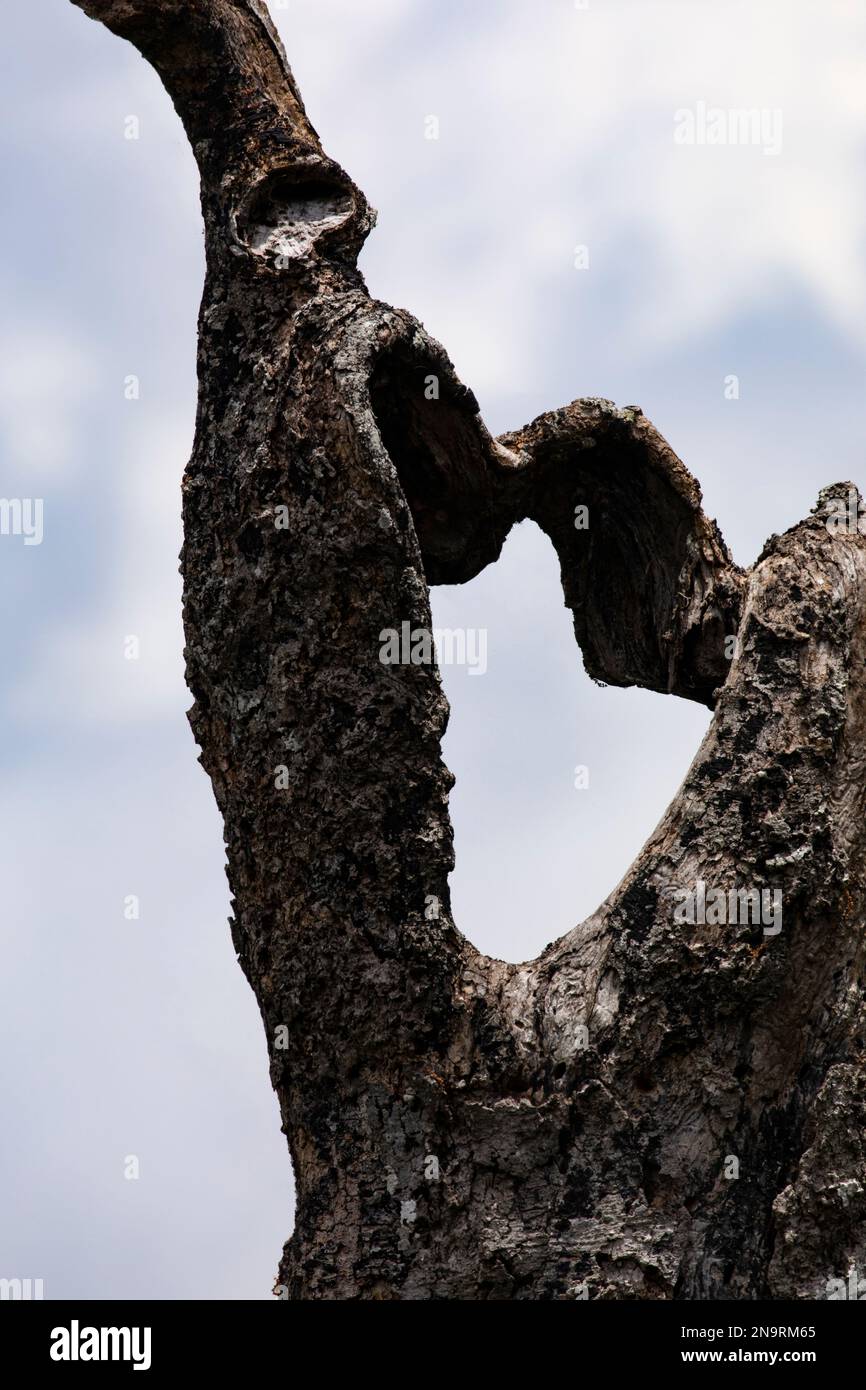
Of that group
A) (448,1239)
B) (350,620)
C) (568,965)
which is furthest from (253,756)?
(448,1239)

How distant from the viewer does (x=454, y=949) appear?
610cm

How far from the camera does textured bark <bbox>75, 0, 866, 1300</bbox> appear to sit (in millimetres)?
5867

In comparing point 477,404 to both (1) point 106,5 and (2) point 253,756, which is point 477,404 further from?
(1) point 106,5

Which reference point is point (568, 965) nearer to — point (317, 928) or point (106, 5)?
point (317, 928)

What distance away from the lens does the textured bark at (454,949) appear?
587 cm

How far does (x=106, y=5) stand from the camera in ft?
22.3

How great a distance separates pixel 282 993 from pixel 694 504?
3.04 metres

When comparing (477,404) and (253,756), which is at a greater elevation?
(477,404)

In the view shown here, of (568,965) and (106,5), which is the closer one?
(568,965)

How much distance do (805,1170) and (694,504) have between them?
10.1 ft
